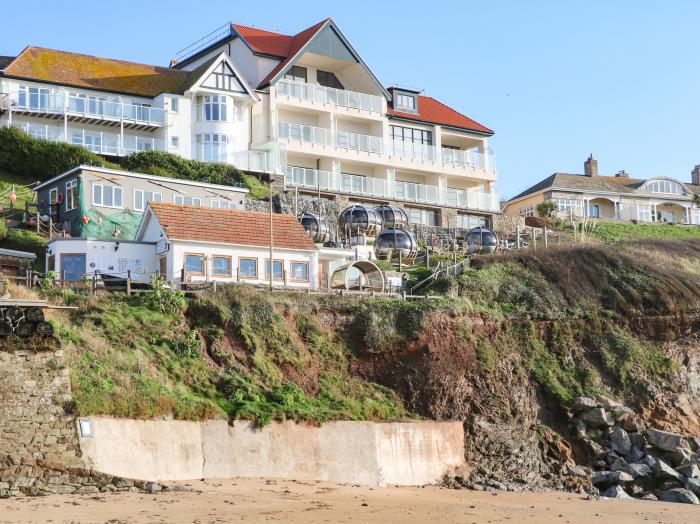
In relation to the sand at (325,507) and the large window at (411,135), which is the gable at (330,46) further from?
the sand at (325,507)

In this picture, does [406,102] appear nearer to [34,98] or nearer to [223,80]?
[223,80]

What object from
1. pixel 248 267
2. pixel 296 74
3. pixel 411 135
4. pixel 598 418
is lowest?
pixel 598 418

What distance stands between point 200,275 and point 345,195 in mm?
24322

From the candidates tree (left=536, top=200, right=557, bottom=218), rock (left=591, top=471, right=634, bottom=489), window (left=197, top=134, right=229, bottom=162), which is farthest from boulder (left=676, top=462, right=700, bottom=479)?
tree (left=536, top=200, right=557, bottom=218)

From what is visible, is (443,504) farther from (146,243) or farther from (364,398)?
(146,243)

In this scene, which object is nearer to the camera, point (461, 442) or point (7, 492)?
point (7, 492)

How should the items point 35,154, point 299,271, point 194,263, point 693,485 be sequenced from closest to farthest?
point 693,485 < point 194,263 < point 299,271 < point 35,154

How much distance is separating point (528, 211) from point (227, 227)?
4492 cm

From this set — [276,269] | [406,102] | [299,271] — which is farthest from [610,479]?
Answer: [406,102]

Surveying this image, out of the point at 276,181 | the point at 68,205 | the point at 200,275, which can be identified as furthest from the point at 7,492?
the point at 276,181

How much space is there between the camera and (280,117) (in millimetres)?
69000

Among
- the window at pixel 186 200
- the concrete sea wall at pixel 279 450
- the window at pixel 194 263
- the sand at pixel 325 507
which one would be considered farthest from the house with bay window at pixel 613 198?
the sand at pixel 325 507

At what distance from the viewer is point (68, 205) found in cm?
5288

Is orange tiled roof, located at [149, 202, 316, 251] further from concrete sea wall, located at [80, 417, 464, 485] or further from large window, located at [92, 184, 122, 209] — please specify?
concrete sea wall, located at [80, 417, 464, 485]
